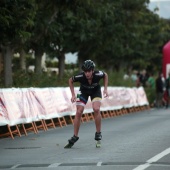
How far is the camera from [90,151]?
14.1 metres

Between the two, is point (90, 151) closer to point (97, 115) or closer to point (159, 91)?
point (97, 115)

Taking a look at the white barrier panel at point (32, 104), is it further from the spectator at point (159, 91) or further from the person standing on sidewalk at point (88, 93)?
the spectator at point (159, 91)

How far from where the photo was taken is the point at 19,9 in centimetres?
1903

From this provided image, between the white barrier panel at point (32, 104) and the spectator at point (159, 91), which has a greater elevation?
the white barrier panel at point (32, 104)

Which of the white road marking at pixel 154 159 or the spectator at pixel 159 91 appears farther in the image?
the spectator at pixel 159 91

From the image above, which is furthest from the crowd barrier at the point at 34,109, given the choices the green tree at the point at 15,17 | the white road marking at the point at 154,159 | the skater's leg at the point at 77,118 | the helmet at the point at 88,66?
the white road marking at the point at 154,159

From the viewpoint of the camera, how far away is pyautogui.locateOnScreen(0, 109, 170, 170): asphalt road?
38.7 ft

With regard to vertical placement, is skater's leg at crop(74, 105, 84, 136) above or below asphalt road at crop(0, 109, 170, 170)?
above

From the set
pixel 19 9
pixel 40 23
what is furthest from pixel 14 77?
pixel 19 9

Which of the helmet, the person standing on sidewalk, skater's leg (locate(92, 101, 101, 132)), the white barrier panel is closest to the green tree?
the white barrier panel

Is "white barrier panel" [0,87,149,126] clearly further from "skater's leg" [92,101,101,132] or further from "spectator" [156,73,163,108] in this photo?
"spectator" [156,73,163,108]

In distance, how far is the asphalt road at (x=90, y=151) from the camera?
11.8 meters

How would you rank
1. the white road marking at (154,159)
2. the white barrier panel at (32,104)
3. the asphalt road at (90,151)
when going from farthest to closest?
the white barrier panel at (32,104) < the asphalt road at (90,151) < the white road marking at (154,159)

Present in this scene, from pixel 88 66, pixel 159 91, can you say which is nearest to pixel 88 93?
pixel 88 66
